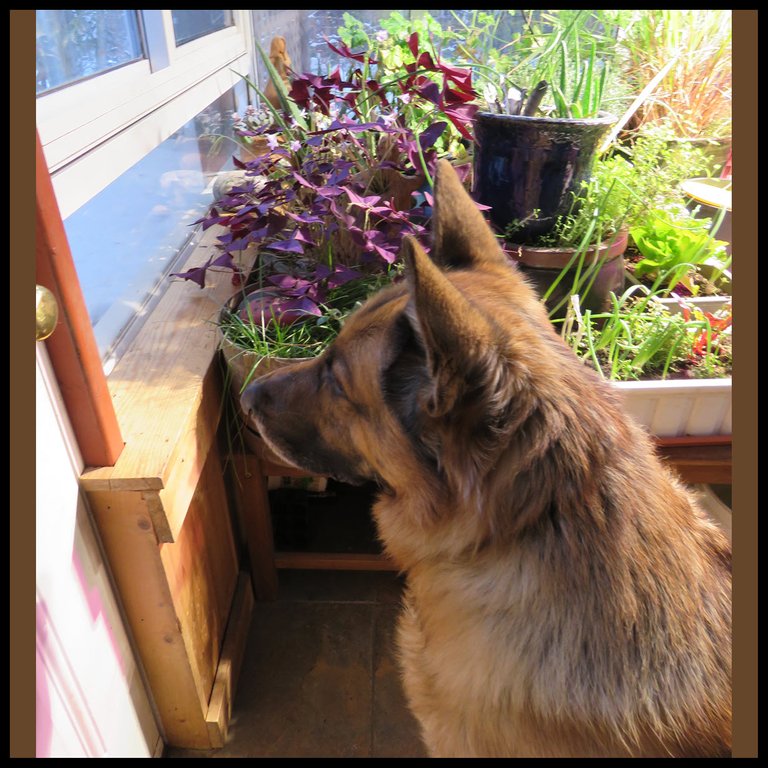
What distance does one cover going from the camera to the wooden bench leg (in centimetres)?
166

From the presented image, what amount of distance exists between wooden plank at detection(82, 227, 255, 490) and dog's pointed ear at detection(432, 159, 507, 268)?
66 cm

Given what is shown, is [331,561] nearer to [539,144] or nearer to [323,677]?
[323,677]

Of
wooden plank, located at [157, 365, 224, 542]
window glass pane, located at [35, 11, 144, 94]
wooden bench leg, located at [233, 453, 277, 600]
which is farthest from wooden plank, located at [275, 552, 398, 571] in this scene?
window glass pane, located at [35, 11, 144, 94]

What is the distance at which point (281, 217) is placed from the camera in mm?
1457

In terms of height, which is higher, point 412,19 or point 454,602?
point 412,19

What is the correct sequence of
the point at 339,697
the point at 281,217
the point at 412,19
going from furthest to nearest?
the point at 412,19, the point at 339,697, the point at 281,217

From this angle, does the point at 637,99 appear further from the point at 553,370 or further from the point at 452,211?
the point at 553,370

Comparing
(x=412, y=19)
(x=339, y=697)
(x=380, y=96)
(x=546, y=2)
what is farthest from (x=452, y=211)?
(x=412, y=19)

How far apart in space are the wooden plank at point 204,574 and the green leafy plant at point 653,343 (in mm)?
1108

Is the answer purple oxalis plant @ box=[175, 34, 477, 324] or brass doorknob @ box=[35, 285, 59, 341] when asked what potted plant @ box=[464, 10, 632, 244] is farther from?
brass doorknob @ box=[35, 285, 59, 341]

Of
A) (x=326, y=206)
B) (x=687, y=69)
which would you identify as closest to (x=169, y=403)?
Result: (x=326, y=206)

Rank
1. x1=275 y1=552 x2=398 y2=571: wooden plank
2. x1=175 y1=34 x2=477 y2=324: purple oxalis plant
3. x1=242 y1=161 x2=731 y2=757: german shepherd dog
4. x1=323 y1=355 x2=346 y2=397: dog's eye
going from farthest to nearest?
x1=275 y1=552 x2=398 y2=571: wooden plank < x1=175 y1=34 x2=477 y2=324: purple oxalis plant < x1=323 y1=355 x2=346 y2=397: dog's eye < x1=242 y1=161 x2=731 y2=757: german shepherd dog

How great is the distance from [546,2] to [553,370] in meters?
0.96

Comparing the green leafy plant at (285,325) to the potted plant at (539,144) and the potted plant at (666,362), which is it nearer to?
the potted plant at (539,144)
